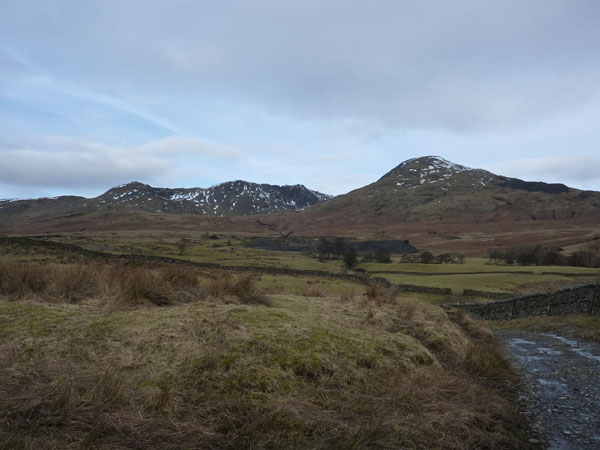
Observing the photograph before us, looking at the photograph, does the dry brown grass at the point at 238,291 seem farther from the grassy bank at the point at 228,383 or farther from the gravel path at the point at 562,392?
the gravel path at the point at 562,392

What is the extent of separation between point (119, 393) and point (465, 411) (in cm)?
469

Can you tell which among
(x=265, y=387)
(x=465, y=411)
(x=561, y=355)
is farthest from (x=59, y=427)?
(x=561, y=355)

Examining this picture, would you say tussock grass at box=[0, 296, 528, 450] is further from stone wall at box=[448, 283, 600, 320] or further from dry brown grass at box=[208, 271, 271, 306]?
stone wall at box=[448, 283, 600, 320]

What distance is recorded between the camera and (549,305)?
21688 millimetres

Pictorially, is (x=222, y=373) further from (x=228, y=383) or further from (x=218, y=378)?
(x=228, y=383)

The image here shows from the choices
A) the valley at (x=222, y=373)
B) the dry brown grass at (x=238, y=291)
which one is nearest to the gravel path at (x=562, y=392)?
the valley at (x=222, y=373)

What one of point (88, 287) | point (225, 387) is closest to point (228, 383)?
point (225, 387)

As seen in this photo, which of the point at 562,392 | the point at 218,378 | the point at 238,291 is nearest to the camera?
the point at 218,378

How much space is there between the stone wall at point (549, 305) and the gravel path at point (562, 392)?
7.63 meters

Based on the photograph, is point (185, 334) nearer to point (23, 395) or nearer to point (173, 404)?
point (173, 404)

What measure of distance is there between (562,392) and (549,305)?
17200 mm

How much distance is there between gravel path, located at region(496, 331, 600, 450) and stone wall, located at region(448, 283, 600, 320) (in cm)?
763

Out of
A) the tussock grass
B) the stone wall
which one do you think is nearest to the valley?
the tussock grass

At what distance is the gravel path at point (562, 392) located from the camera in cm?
550
